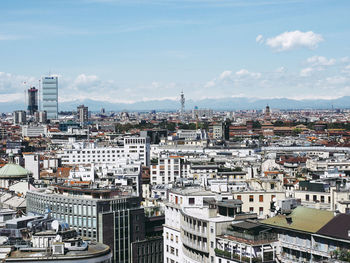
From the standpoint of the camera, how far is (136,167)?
10462 centimetres

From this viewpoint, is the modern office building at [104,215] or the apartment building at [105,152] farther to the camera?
the apartment building at [105,152]

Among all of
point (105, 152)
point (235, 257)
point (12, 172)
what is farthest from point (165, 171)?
point (235, 257)

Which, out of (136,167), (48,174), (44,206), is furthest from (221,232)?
(48,174)

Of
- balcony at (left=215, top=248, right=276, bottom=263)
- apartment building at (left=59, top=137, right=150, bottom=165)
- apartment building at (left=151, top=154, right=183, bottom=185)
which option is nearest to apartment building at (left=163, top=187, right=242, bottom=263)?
balcony at (left=215, top=248, right=276, bottom=263)

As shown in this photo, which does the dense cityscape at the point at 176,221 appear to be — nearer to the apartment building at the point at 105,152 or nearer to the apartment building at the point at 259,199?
the apartment building at the point at 259,199

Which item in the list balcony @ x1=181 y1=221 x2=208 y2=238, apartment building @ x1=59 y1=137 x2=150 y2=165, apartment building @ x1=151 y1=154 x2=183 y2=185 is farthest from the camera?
apartment building @ x1=59 y1=137 x2=150 y2=165

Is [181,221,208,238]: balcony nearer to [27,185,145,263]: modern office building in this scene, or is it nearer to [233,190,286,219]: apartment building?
[233,190,286,219]: apartment building

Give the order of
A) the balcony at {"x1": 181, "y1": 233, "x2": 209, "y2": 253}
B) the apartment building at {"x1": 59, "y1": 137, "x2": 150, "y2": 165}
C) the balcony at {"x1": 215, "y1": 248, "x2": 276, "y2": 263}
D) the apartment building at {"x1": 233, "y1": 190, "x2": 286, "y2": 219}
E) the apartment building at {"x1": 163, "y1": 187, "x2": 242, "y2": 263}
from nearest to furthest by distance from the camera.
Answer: the balcony at {"x1": 215, "y1": 248, "x2": 276, "y2": 263} < the apartment building at {"x1": 163, "y1": 187, "x2": 242, "y2": 263} < the balcony at {"x1": 181, "y1": 233, "x2": 209, "y2": 253} < the apartment building at {"x1": 233, "y1": 190, "x2": 286, "y2": 219} < the apartment building at {"x1": 59, "y1": 137, "x2": 150, "y2": 165}

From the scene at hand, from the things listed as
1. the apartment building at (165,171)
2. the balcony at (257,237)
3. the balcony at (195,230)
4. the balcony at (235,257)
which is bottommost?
the apartment building at (165,171)

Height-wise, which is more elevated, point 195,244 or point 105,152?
point 195,244

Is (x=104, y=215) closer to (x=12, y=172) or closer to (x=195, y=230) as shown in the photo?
(x=195, y=230)

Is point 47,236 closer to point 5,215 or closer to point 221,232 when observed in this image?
point 221,232

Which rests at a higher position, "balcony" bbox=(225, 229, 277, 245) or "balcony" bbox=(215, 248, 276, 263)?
"balcony" bbox=(225, 229, 277, 245)

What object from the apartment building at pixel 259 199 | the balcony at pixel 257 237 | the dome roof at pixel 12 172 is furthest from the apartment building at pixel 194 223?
the dome roof at pixel 12 172
